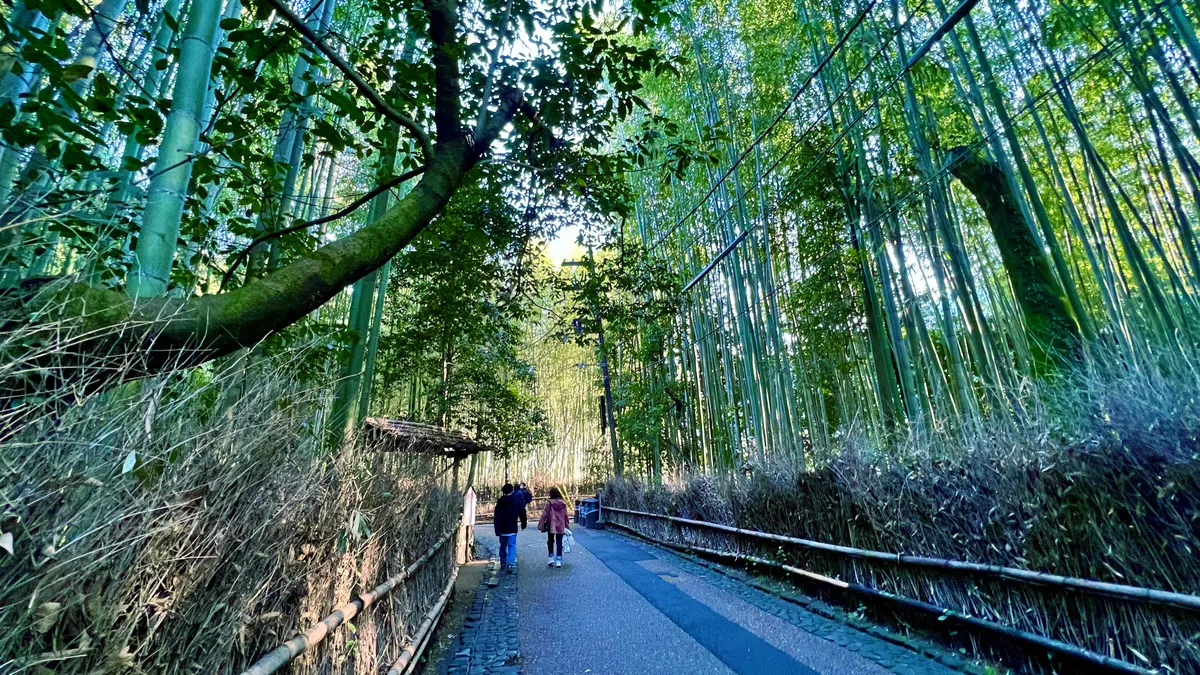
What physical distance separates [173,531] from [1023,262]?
6099mm

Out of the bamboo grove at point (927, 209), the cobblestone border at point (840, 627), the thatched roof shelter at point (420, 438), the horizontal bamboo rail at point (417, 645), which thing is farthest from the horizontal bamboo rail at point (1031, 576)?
the thatched roof shelter at point (420, 438)

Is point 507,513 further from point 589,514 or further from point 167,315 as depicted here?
point 589,514

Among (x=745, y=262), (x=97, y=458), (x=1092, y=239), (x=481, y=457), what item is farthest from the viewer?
(x=481, y=457)

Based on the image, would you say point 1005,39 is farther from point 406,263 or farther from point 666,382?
point 666,382

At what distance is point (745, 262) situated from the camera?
324 inches

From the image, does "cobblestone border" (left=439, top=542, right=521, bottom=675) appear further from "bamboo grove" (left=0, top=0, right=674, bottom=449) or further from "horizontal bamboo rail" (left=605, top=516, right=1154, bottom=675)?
"horizontal bamboo rail" (left=605, top=516, right=1154, bottom=675)

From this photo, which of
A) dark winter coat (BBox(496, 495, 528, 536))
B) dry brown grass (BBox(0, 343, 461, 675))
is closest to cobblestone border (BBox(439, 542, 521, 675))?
dark winter coat (BBox(496, 495, 528, 536))

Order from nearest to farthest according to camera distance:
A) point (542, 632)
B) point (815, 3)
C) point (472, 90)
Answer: point (472, 90) < point (542, 632) < point (815, 3)

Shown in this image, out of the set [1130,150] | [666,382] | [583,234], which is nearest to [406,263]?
[583,234]

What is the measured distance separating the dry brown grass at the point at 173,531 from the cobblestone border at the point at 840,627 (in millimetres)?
3323

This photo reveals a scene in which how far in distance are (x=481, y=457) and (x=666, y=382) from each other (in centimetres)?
1061

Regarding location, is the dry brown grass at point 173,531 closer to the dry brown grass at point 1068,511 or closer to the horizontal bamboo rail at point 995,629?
the horizontal bamboo rail at point 995,629

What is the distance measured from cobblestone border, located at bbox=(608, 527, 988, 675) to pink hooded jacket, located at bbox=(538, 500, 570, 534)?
2353mm

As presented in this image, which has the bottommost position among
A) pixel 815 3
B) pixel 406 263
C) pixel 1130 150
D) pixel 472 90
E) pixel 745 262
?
pixel 1130 150
